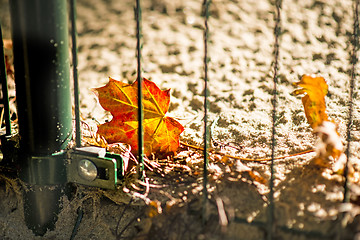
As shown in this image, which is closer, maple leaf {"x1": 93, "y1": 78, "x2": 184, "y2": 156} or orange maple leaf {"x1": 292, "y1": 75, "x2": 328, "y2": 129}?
orange maple leaf {"x1": 292, "y1": 75, "x2": 328, "y2": 129}

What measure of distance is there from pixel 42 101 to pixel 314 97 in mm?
723

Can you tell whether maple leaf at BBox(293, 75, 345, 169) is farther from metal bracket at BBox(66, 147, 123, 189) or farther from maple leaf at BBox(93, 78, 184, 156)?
metal bracket at BBox(66, 147, 123, 189)

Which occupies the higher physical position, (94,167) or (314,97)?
(314,97)

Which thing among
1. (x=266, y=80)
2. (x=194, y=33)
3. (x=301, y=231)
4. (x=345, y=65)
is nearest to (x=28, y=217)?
(x=301, y=231)

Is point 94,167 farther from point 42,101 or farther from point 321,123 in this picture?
point 321,123

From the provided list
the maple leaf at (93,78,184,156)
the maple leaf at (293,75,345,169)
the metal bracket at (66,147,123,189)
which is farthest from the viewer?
the maple leaf at (93,78,184,156)

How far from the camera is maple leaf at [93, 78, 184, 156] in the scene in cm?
139

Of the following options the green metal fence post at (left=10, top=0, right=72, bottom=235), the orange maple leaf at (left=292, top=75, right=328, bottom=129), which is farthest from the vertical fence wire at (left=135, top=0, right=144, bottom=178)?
the orange maple leaf at (left=292, top=75, right=328, bottom=129)

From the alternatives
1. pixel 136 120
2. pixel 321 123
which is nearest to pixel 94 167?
pixel 136 120

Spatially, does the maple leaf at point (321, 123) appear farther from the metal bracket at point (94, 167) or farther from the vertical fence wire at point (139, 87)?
the metal bracket at point (94, 167)

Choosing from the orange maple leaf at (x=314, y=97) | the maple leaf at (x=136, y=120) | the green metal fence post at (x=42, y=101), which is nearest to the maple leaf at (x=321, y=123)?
the orange maple leaf at (x=314, y=97)

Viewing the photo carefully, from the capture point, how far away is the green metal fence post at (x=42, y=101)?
3.86ft

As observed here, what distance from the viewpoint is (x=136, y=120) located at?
4.57 feet

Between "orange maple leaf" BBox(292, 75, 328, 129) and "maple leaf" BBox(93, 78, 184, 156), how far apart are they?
37 centimetres
